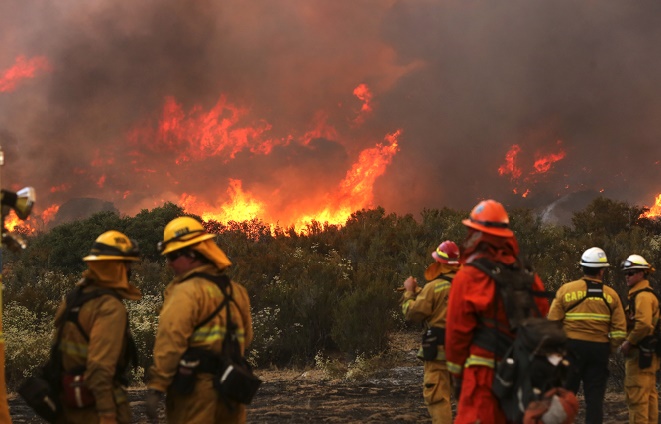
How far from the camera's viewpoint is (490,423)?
3824 mm

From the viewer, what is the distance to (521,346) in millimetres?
3689

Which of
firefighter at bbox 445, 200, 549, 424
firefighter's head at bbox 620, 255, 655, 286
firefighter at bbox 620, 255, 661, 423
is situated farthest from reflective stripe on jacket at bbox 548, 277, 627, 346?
firefighter at bbox 445, 200, 549, 424

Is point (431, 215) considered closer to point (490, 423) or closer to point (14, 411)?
point (14, 411)

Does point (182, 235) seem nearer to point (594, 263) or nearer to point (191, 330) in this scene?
point (191, 330)

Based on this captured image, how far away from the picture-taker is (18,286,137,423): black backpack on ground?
4090 millimetres

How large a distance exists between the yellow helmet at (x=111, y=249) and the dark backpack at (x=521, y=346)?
6.65 feet

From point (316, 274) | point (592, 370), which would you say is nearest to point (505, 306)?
point (592, 370)

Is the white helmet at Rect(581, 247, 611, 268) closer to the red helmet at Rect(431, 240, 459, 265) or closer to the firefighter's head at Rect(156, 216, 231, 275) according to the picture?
the red helmet at Rect(431, 240, 459, 265)

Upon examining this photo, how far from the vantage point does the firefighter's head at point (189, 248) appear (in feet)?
14.2

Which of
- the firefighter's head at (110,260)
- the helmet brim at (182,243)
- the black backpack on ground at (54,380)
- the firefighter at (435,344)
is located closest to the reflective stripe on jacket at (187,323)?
the helmet brim at (182,243)

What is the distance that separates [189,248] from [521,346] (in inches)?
77.9

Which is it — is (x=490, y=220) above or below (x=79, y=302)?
above

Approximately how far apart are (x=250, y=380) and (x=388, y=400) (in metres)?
6.67

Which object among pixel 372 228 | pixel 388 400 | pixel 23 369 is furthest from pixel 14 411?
pixel 372 228
